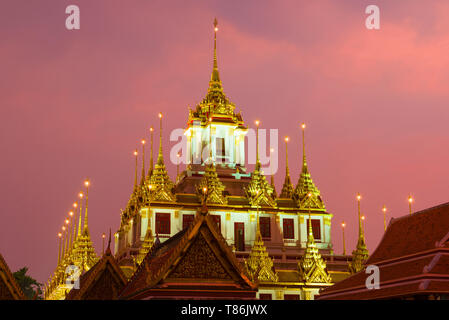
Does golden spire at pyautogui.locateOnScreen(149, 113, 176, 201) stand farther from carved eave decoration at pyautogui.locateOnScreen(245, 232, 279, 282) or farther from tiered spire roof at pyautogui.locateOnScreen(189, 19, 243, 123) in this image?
carved eave decoration at pyautogui.locateOnScreen(245, 232, 279, 282)

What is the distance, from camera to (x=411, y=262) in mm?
22766

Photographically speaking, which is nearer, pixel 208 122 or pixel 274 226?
pixel 274 226

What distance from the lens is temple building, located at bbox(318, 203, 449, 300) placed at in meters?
21.0

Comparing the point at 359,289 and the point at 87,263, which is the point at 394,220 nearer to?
the point at 359,289

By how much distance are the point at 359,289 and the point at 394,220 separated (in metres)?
3.28

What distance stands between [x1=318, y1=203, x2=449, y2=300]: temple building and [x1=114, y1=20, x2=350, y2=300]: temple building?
51.8 feet

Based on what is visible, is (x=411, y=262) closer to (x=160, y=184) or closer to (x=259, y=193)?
(x=259, y=193)

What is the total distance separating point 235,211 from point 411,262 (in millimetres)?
33387

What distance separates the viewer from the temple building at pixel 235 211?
47.3 m

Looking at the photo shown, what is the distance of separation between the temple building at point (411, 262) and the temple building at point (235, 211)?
1578 cm

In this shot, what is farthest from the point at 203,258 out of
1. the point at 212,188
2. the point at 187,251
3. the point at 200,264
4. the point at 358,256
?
the point at 212,188

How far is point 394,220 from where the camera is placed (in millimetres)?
26328
